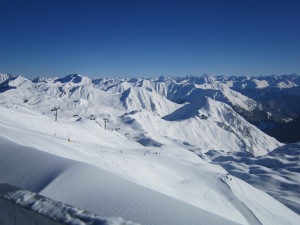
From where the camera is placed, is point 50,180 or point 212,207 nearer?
point 50,180

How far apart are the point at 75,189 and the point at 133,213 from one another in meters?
1.68

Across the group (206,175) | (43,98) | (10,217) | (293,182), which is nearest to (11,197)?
(10,217)

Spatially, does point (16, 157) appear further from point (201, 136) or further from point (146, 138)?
point (201, 136)

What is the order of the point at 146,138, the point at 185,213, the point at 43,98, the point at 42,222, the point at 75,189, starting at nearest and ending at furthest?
the point at 42,222 → the point at 185,213 → the point at 75,189 → the point at 146,138 → the point at 43,98

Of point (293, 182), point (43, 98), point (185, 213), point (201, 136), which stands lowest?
point (201, 136)

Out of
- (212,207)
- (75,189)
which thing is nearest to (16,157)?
(75,189)

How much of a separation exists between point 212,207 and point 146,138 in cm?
5532

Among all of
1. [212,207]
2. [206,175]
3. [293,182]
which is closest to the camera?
[212,207]

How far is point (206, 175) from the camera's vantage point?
21.6m

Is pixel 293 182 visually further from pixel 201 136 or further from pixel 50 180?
pixel 201 136

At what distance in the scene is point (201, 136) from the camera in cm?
13038

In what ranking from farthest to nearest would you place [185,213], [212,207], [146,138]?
[146,138] → [212,207] → [185,213]

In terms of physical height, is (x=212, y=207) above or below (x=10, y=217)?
below

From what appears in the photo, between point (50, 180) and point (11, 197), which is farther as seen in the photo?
point (50, 180)
